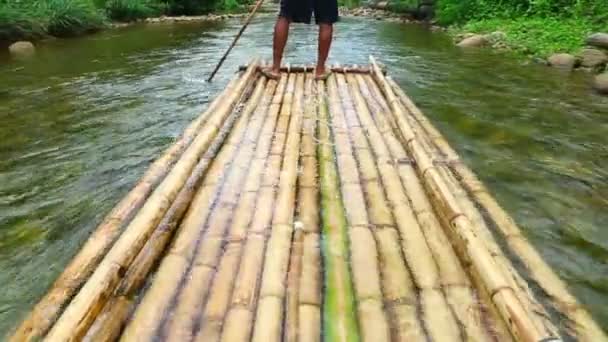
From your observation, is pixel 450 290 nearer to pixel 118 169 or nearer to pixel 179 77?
pixel 118 169

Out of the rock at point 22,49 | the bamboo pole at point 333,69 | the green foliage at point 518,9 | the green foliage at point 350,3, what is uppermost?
the green foliage at point 518,9

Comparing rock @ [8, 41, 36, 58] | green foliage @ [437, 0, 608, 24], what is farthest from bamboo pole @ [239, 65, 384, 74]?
green foliage @ [437, 0, 608, 24]

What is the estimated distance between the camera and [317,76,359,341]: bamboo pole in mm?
1483

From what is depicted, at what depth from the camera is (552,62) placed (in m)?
7.04

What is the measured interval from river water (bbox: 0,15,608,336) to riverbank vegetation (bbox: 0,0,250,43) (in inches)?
52.4

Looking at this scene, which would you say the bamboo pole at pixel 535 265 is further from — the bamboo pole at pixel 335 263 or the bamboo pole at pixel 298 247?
the bamboo pole at pixel 298 247

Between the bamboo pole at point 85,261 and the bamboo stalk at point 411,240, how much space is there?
99cm

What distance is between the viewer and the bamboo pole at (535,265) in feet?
5.49

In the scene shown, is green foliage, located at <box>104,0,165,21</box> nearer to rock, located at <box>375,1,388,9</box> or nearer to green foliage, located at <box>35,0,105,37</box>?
green foliage, located at <box>35,0,105,37</box>

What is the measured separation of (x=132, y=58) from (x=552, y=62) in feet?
19.2

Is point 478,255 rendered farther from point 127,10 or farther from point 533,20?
point 127,10

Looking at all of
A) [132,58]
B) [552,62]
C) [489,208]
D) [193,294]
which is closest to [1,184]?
[193,294]

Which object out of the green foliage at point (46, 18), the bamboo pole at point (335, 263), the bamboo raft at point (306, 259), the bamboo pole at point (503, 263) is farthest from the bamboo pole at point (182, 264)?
the green foliage at point (46, 18)

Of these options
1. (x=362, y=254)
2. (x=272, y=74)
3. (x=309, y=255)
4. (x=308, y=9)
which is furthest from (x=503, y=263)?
(x=272, y=74)
